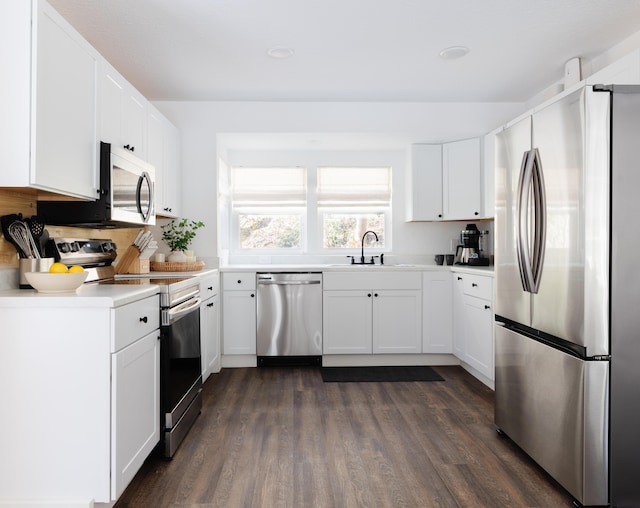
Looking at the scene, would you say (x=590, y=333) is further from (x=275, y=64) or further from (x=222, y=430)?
(x=275, y=64)

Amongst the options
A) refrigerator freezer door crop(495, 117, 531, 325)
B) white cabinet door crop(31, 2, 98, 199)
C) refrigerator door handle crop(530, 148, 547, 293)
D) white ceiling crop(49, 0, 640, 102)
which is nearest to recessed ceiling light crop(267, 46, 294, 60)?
white ceiling crop(49, 0, 640, 102)

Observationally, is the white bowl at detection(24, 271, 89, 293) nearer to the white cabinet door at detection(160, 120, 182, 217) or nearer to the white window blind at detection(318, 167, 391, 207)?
the white cabinet door at detection(160, 120, 182, 217)

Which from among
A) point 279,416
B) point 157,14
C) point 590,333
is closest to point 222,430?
point 279,416

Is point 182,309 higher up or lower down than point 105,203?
lower down

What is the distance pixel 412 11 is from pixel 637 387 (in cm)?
216

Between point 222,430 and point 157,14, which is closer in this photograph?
point 157,14

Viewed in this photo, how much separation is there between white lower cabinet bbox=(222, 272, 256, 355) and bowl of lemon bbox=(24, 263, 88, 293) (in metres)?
2.10

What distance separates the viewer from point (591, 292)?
5.98 feet

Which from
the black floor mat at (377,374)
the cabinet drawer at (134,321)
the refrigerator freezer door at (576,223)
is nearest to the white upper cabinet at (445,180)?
the black floor mat at (377,374)

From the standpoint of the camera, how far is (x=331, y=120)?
13.3 feet

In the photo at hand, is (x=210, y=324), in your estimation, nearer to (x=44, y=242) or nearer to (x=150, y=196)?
(x=150, y=196)

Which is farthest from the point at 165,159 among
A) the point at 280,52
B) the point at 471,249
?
the point at 471,249

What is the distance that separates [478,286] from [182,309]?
→ 7.62ft

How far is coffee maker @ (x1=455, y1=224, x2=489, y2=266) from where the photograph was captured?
4.25 m
